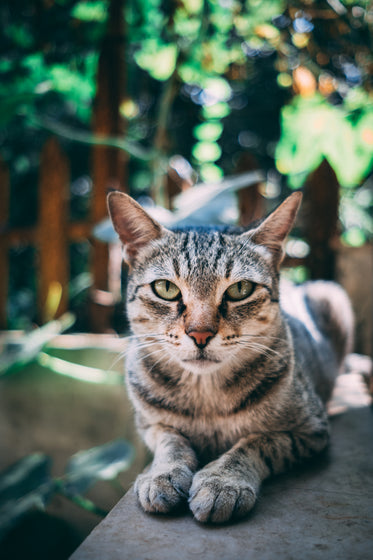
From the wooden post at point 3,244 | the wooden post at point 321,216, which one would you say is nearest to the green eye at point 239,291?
the wooden post at point 321,216

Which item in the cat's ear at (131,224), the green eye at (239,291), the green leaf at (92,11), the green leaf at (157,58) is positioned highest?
the green leaf at (92,11)

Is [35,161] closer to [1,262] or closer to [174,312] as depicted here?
[1,262]

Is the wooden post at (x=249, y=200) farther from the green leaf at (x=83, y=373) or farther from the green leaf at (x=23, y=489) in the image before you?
the green leaf at (x=23, y=489)

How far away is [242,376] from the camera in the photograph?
132 centimetres

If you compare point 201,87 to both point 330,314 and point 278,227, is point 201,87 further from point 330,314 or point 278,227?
point 278,227

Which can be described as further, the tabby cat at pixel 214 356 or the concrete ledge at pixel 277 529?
the tabby cat at pixel 214 356

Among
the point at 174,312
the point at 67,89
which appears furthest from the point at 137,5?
the point at 174,312

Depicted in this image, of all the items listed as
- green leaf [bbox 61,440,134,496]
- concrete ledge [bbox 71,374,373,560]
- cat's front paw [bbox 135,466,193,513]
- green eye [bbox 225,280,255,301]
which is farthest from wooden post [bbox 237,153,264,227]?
cat's front paw [bbox 135,466,193,513]

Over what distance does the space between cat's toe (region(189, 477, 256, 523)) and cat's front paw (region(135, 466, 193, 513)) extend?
4 cm

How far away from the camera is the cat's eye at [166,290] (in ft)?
4.33

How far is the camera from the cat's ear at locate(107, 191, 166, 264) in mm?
1393

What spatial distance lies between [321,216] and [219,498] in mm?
2210

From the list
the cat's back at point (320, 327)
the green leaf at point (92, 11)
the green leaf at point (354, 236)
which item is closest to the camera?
the cat's back at point (320, 327)

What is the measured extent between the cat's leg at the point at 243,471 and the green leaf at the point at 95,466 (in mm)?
637
